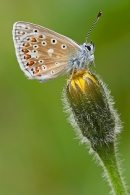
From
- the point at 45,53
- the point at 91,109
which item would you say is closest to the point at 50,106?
Answer: the point at 45,53

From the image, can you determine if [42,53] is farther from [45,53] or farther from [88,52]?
[88,52]

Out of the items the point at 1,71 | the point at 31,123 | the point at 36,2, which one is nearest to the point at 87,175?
the point at 31,123

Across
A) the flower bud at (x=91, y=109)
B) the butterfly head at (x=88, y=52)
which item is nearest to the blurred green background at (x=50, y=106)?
the butterfly head at (x=88, y=52)

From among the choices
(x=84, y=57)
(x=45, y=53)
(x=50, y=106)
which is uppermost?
(x=50, y=106)

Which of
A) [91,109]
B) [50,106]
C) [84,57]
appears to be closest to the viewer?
[91,109]

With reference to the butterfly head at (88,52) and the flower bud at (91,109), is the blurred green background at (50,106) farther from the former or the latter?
the flower bud at (91,109)

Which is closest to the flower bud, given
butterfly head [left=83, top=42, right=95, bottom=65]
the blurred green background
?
butterfly head [left=83, top=42, right=95, bottom=65]

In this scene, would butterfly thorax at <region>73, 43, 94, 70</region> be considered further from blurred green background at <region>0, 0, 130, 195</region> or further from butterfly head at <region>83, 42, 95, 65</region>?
blurred green background at <region>0, 0, 130, 195</region>

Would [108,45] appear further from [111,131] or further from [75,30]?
[111,131]
